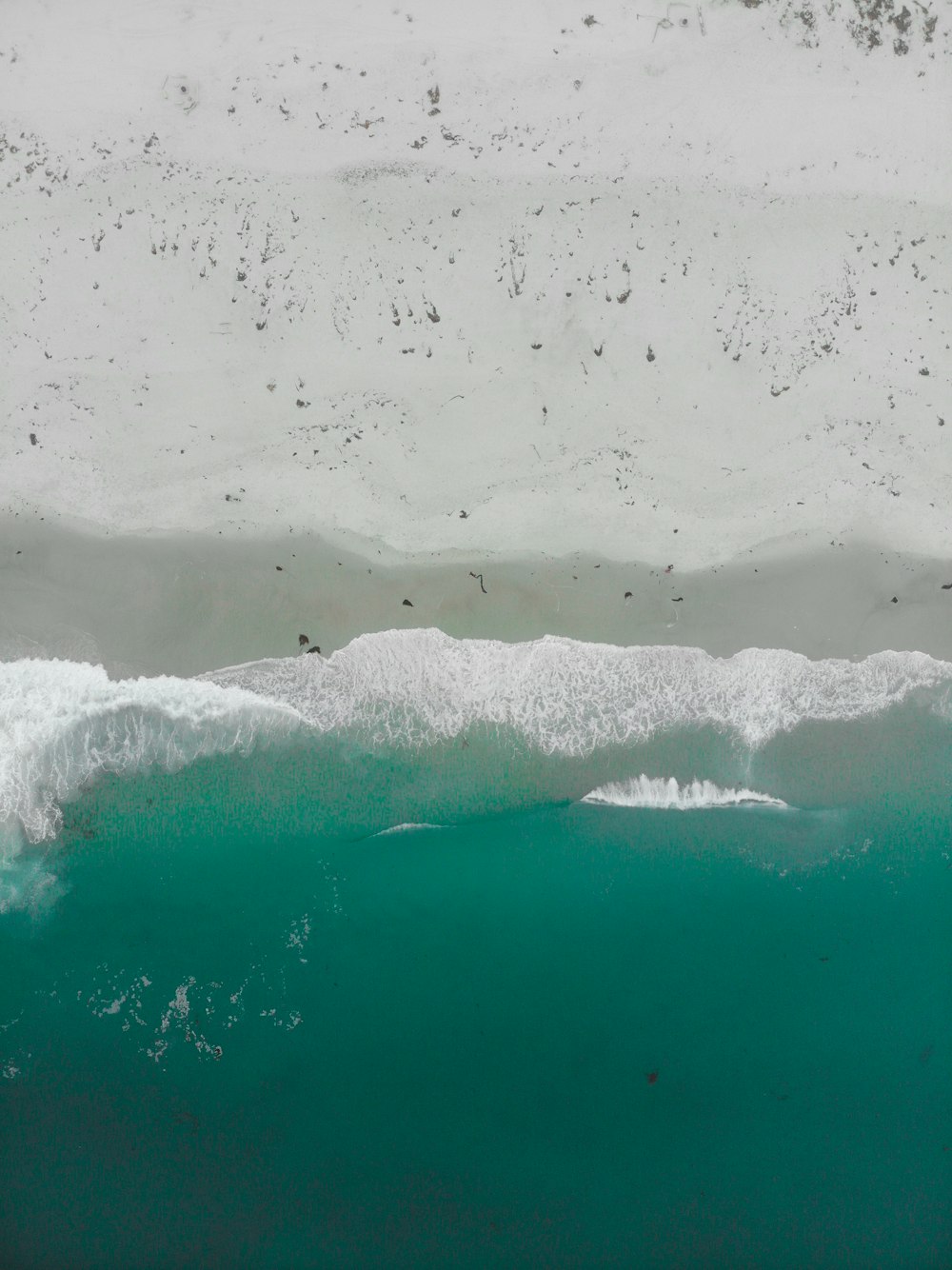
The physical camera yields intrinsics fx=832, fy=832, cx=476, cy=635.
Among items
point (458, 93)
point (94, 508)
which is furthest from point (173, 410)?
point (458, 93)

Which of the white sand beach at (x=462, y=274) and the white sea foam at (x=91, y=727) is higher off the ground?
the white sand beach at (x=462, y=274)

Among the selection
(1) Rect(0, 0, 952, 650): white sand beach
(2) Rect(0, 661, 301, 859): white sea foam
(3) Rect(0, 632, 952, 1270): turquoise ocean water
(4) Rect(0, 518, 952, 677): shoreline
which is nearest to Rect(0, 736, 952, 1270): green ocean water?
(3) Rect(0, 632, 952, 1270): turquoise ocean water

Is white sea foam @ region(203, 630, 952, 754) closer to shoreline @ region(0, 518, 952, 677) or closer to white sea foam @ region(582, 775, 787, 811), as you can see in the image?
shoreline @ region(0, 518, 952, 677)

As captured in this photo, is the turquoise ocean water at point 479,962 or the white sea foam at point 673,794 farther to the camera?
the white sea foam at point 673,794

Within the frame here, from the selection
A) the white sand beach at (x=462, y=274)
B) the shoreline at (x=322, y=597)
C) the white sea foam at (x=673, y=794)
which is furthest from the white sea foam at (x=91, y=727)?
the white sea foam at (x=673, y=794)

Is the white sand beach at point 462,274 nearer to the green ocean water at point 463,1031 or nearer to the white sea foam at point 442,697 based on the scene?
the white sea foam at point 442,697

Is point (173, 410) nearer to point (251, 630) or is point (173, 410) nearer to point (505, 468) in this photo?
point (251, 630)
